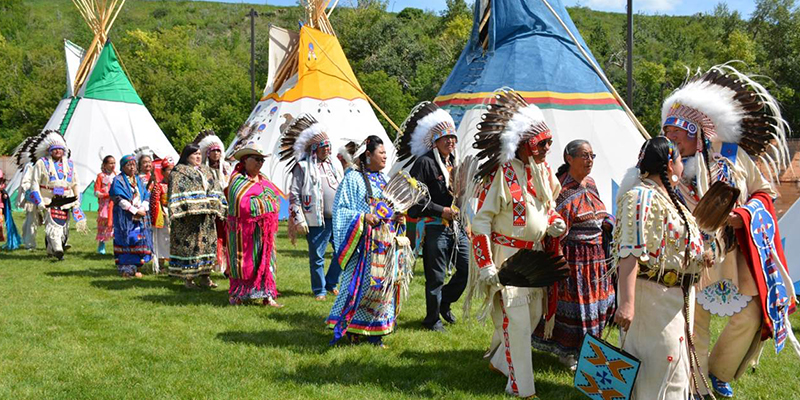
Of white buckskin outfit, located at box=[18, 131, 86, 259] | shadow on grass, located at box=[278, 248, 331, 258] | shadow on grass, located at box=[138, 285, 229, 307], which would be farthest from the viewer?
shadow on grass, located at box=[278, 248, 331, 258]

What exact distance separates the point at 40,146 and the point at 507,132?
28.0 feet

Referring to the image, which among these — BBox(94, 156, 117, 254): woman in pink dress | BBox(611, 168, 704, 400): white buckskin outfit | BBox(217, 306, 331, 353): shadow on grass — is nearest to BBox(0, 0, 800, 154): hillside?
BBox(94, 156, 117, 254): woman in pink dress

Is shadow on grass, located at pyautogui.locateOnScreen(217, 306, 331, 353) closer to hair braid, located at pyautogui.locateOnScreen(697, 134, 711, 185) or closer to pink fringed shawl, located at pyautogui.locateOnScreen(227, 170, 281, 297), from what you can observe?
pink fringed shawl, located at pyautogui.locateOnScreen(227, 170, 281, 297)

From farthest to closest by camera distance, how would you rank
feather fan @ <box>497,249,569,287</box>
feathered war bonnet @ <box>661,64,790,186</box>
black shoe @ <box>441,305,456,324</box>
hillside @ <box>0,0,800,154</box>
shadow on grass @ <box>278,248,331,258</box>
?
1. hillside @ <box>0,0,800,154</box>
2. shadow on grass @ <box>278,248,331,258</box>
3. black shoe @ <box>441,305,456,324</box>
4. feathered war bonnet @ <box>661,64,790,186</box>
5. feather fan @ <box>497,249,569,287</box>

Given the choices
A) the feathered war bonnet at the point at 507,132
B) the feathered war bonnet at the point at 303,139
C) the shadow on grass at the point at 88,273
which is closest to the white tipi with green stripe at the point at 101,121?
the shadow on grass at the point at 88,273

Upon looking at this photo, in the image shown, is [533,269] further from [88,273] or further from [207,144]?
[88,273]

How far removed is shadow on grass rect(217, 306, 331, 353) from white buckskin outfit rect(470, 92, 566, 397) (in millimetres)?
1690

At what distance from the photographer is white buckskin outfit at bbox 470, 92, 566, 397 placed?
385cm

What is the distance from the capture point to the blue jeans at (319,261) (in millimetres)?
6836

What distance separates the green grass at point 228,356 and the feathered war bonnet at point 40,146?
134 inches

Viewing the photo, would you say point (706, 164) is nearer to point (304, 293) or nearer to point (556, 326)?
point (556, 326)

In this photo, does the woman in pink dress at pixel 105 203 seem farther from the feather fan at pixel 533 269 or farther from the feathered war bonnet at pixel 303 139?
the feather fan at pixel 533 269

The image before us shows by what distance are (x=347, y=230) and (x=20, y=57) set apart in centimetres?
4455

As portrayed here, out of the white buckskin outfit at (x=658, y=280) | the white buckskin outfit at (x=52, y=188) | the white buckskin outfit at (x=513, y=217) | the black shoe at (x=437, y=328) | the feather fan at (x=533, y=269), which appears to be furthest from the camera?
the white buckskin outfit at (x=52, y=188)
